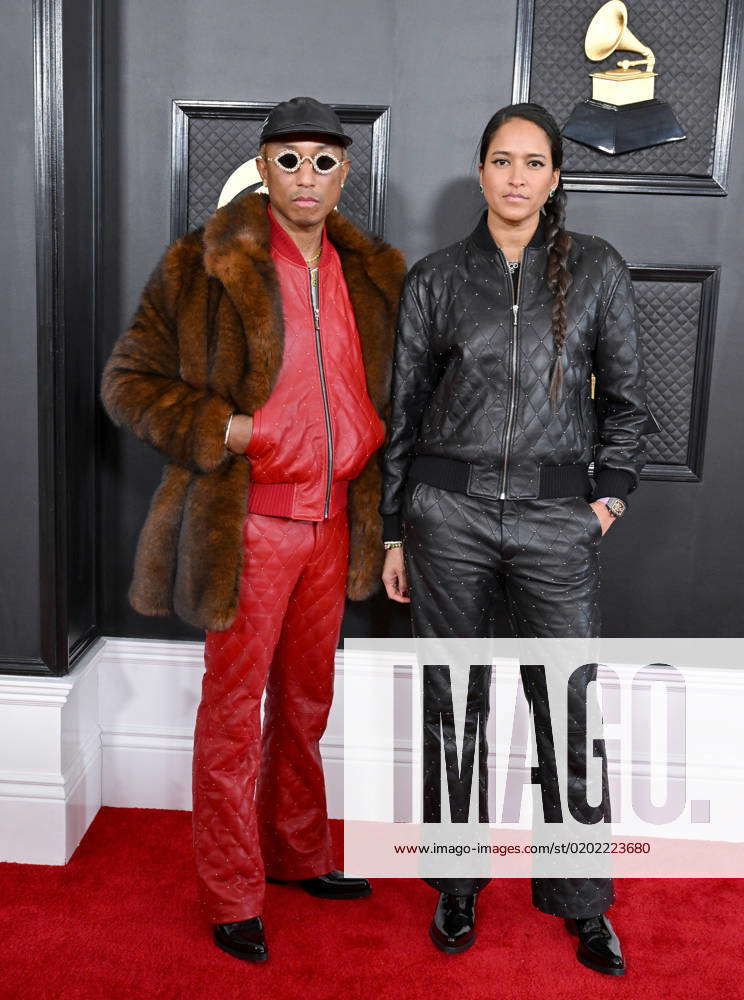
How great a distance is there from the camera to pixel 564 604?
2.02m

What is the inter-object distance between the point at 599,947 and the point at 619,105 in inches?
75.8

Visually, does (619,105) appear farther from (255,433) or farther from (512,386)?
(255,433)

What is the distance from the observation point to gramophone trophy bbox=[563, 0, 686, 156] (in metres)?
2.33

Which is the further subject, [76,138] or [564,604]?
[76,138]

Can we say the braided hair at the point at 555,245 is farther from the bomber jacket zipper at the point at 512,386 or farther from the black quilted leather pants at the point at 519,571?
the black quilted leather pants at the point at 519,571

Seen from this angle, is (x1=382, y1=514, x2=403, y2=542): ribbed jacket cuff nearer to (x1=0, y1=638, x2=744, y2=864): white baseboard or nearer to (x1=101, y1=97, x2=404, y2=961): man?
(x1=101, y1=97, x2=404, y2=961): man

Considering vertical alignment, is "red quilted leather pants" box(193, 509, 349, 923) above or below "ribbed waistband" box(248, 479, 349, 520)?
below

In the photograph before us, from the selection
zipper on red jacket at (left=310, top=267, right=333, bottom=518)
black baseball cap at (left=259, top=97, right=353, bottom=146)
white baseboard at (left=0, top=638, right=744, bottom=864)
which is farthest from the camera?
white baseboard at (left=0, top=638, right=744, bottom=864)

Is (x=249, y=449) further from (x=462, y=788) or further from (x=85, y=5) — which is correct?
(x=85, y=5)

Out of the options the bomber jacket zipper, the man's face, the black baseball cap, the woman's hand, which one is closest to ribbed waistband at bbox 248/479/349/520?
the woman's hand

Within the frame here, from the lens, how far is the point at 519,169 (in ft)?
6.25

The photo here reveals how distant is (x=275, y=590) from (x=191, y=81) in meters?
1.29

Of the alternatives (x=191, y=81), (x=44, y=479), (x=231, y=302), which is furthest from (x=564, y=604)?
(x=191, y=81)

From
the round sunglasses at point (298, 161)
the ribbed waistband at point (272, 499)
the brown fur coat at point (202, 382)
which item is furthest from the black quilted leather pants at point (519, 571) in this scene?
the round sunglasses at point (298, 161)
